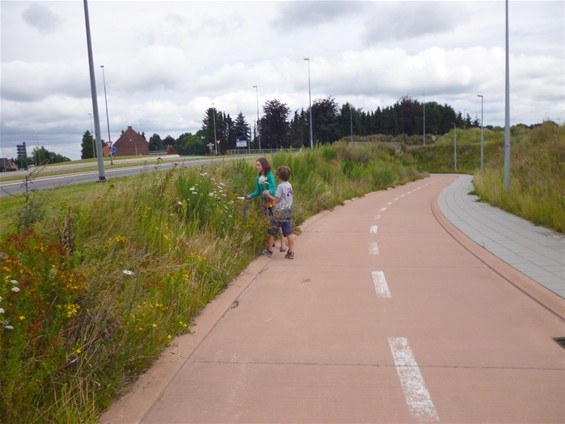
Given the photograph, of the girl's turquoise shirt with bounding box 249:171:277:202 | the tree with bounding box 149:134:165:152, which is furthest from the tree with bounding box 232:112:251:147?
the girl's turquoise shirt with bounding box 249:171:277:202

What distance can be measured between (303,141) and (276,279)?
54447 millimetres

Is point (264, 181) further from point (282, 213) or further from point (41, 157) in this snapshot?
point (41, 157)

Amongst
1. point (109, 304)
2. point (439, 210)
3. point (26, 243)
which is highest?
point (26, 243)

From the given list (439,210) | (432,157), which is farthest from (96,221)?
(432,157)

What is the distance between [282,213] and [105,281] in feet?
18.3

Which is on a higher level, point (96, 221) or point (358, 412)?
point (96, 221)

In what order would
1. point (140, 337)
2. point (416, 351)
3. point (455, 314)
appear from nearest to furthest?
1. point (140, 337)
2. point (416, 351)
3. point (455, 314)

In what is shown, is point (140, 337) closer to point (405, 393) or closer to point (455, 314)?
point (405, 393)

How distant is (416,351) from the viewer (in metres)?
5.14

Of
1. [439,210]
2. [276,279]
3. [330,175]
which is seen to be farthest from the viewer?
[330,175]

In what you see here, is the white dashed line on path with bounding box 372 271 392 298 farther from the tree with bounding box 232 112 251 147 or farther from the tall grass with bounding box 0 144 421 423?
the tree with bounding box 232 112 251 147

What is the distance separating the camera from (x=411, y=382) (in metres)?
4.43

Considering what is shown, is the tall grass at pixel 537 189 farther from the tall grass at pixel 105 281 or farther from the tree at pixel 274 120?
the tree at pixel 274 120

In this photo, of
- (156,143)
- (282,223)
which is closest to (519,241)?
(282,223)
